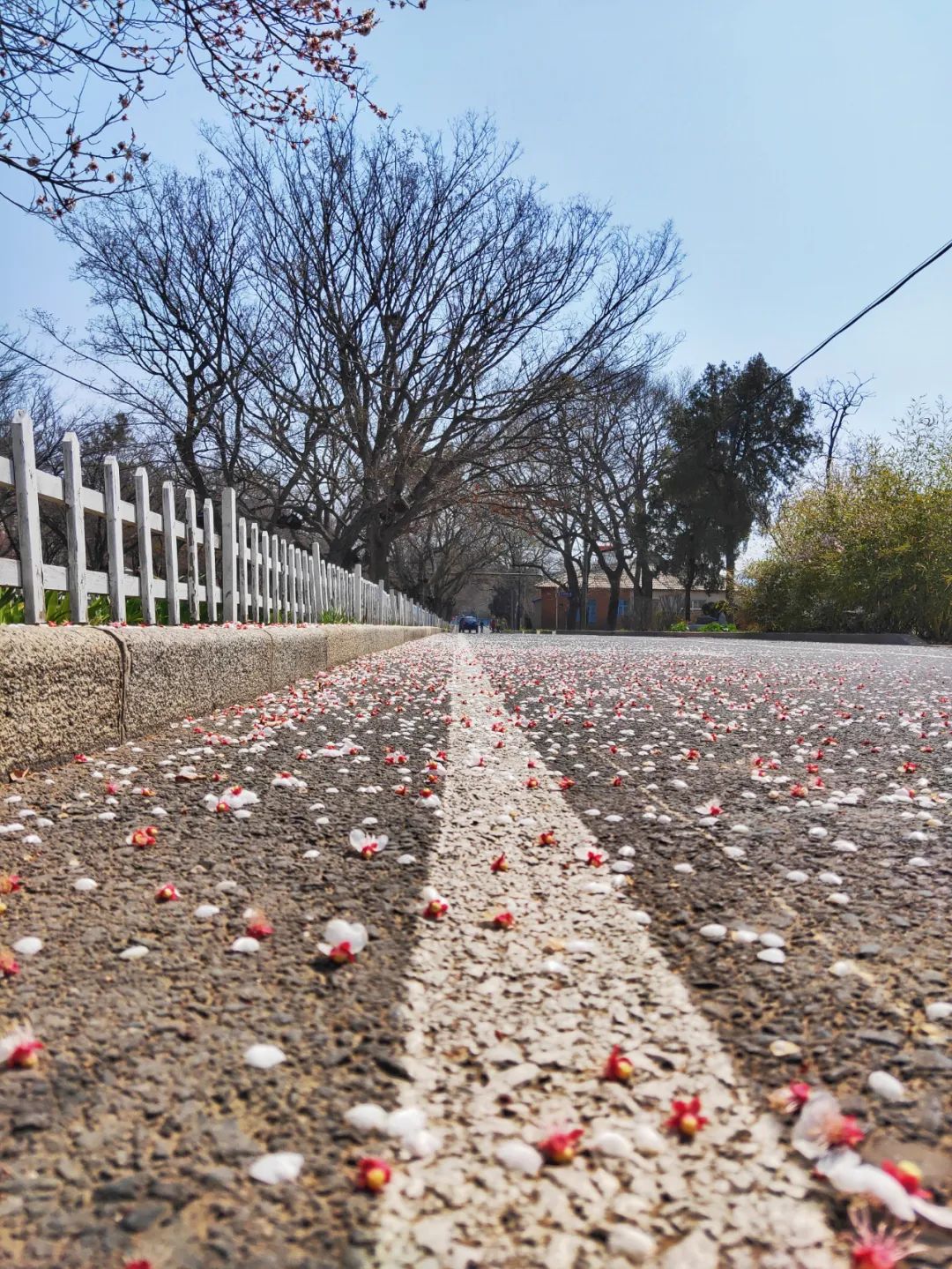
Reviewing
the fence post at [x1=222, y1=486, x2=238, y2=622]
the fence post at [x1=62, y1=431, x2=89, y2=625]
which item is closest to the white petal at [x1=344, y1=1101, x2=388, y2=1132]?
the fence post at [x1=62, y1=431, x2=89, y2=625]

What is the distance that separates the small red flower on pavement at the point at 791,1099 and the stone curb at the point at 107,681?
Result: 2607 mm

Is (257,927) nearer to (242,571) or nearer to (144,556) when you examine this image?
(144,556)

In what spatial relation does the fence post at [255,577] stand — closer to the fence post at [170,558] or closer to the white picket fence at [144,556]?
the white picket fence at [144,556]

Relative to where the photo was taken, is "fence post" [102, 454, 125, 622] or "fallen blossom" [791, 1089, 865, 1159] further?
"fence post" [102, 454, 125, 622]

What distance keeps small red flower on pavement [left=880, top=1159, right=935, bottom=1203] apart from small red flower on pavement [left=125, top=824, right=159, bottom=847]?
1.88m

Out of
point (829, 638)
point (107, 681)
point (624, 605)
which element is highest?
point (624, 605)

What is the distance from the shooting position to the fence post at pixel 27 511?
3809 mm

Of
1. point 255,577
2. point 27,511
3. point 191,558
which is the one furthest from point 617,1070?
point 255,577

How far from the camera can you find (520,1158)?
1.00 m

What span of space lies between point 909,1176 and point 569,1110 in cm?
40

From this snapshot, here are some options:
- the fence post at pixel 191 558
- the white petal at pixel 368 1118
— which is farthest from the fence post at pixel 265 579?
the white petal at pixel 368 1118

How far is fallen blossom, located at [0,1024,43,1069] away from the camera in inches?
47.4

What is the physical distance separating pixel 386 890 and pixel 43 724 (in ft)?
6.09

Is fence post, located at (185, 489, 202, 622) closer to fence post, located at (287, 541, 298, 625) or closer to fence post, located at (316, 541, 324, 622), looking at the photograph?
fence post, located at (287, 541, 298, 625)
